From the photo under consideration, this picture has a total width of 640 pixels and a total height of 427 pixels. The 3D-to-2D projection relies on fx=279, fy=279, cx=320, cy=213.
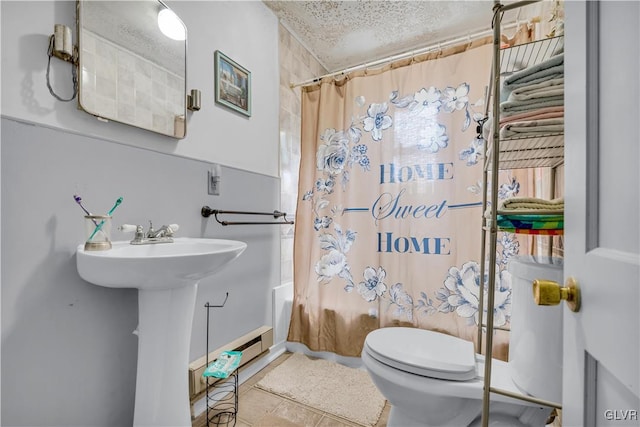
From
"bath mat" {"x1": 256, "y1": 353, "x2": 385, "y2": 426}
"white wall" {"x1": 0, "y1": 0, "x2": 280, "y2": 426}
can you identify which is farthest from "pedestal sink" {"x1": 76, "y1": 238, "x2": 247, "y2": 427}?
"bath mat" {"x1": 256, "y1": 353, "x2": 385, "y2": 426}

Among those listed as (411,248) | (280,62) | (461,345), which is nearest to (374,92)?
(280,62)

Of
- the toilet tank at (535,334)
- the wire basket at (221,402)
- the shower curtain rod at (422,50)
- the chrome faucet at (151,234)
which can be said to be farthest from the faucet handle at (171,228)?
the shower curtain rod at (422,50)

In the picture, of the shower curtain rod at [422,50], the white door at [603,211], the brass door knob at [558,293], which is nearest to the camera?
the white door at [603,211]

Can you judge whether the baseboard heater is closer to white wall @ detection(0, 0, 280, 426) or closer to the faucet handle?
white wall @ detection(0, 0, 280, 426)

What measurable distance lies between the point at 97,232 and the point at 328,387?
138cm

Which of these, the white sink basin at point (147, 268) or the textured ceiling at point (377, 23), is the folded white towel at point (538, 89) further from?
the textured ceiling at point (377, 23)

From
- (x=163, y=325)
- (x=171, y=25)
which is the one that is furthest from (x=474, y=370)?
(x=171, y=25)

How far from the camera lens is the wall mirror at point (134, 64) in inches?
38.7

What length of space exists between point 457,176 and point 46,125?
1805mm

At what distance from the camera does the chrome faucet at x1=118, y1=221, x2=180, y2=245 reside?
1039 mm

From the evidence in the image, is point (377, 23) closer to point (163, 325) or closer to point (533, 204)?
point (533, 204)

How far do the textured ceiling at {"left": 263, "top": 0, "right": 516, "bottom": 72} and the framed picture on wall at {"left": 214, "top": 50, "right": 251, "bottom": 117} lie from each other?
0.59m

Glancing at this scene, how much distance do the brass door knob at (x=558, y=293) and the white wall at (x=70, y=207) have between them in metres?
1.29

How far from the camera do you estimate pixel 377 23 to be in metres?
1.89
